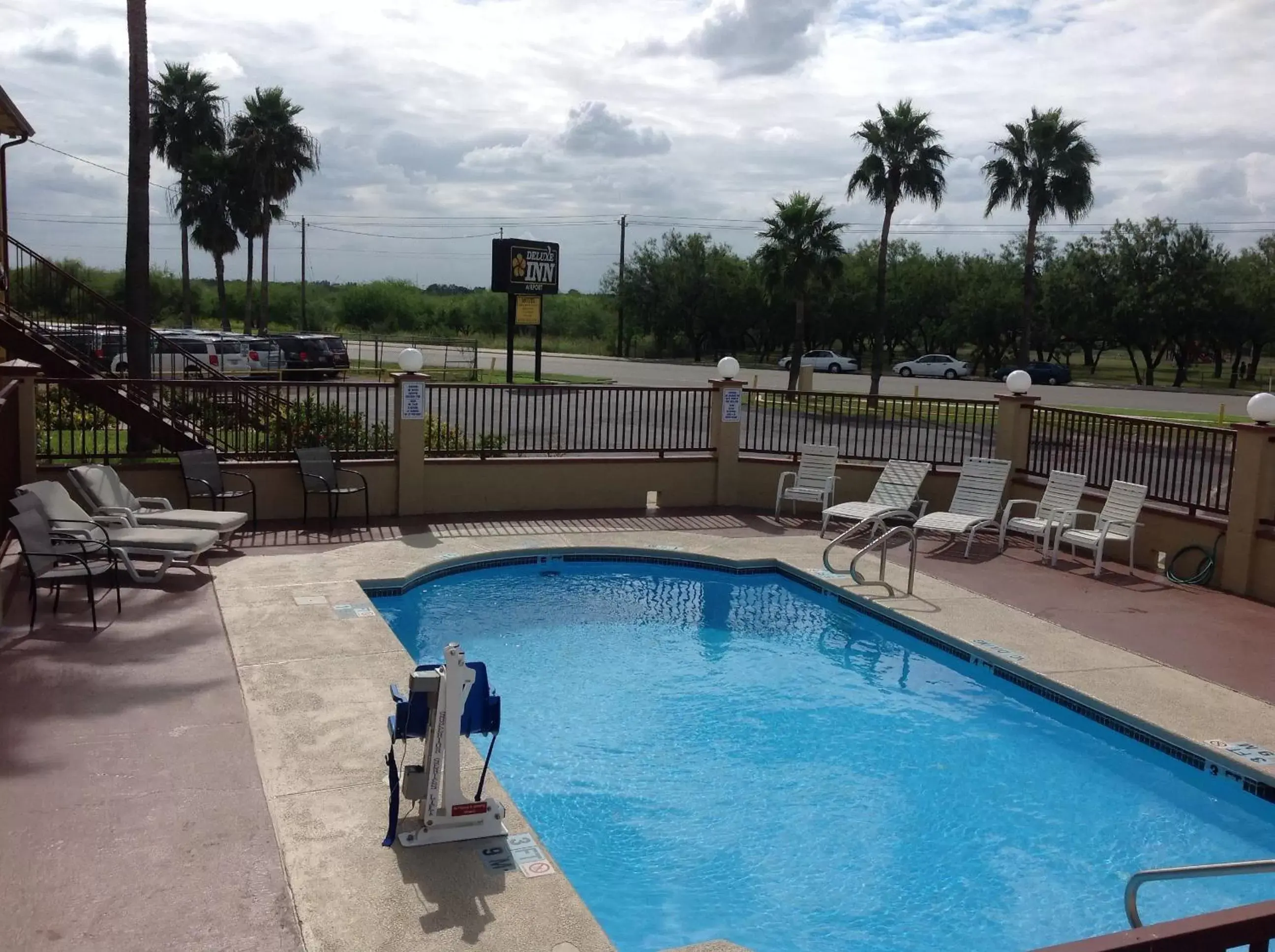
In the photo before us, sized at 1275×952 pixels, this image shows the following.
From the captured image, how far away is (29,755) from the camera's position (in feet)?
19.2

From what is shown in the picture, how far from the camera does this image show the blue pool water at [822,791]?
5613mm

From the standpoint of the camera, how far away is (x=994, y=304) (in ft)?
179

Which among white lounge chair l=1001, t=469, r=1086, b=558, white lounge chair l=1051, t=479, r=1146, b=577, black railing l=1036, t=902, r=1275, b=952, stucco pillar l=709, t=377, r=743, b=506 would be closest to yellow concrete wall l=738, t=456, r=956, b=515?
stucco pillar l=709, t=377, r=743, b=506

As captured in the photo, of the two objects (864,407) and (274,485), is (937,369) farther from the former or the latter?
(274,485)

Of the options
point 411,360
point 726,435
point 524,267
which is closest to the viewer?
point 411,360

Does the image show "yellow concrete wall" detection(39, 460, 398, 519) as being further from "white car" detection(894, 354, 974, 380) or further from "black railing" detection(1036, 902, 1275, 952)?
"white car" detection(894, 354, 974, 380)

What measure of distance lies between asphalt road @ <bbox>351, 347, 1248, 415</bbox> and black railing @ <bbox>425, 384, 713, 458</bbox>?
2003 cm

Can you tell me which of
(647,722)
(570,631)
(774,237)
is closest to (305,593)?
(570,631)

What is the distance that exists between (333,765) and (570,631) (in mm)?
4042

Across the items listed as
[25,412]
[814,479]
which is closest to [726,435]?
[814,479]

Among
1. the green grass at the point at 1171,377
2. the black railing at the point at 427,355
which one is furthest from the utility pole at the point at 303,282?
the green grass at the point at 1171,377

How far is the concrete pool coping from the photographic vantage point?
14.9 ft

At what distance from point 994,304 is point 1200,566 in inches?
1812

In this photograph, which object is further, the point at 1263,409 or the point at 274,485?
the point at 274,485
